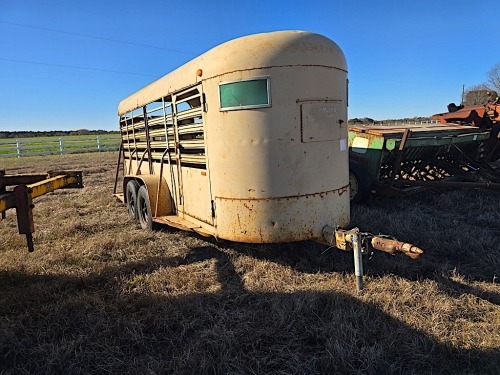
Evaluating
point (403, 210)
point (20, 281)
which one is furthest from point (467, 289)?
point (20, 281)

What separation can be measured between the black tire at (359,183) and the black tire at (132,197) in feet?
11.5

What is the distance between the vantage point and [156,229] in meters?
5.36

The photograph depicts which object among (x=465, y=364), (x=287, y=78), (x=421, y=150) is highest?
(x=287, y=78)

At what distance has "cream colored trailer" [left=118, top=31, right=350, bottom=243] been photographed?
11.1 feet

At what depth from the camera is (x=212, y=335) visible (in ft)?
8.95

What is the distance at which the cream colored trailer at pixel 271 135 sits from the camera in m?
3.38

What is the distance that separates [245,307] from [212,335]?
0.51 m

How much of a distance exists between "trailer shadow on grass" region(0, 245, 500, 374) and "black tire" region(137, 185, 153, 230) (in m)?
1.75

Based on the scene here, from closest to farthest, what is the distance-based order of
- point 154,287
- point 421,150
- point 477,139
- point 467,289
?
point 467,289
point 154,287
point 421,150
point 477,139

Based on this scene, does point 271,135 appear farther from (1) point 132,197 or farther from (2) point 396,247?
(1) point 132,197

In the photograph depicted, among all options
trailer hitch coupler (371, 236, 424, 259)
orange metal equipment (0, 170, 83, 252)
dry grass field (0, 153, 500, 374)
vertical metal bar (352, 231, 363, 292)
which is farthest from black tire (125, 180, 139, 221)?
trailer hitch coupler (371, 236, 424, 259)

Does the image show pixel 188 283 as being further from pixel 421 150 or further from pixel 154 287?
pixel 421 150

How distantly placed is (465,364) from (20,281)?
3953mm

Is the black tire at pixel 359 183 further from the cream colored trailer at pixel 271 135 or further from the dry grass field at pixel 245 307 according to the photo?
the cream colored trailer at pixel 271 135
